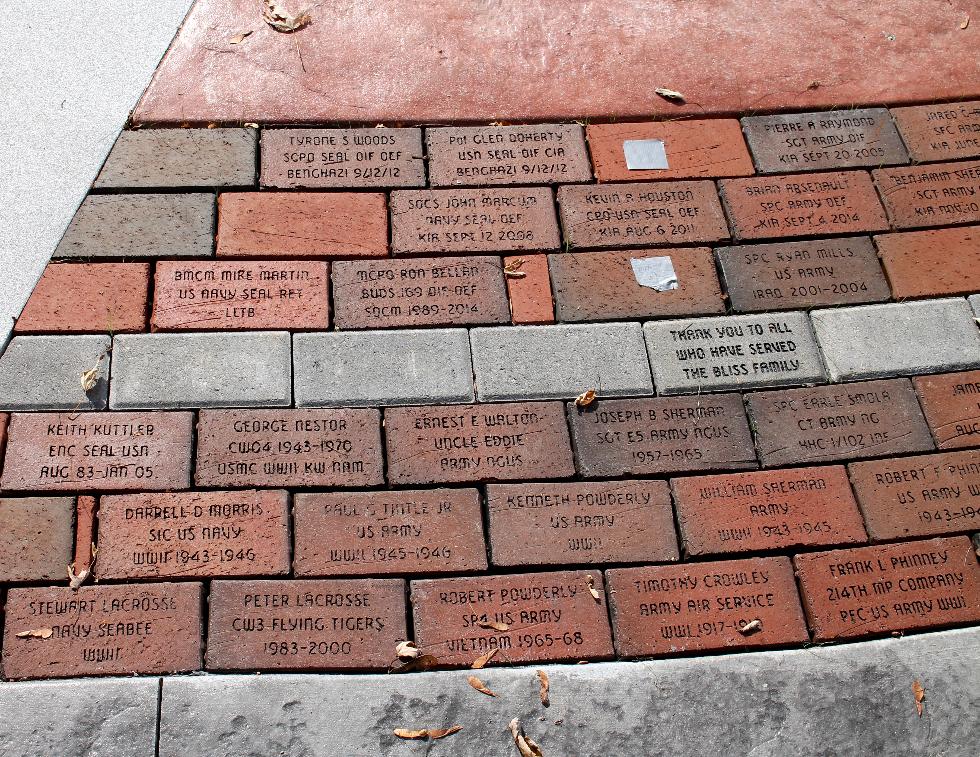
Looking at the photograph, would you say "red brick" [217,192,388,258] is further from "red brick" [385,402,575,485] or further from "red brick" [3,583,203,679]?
"red brick" [3,583,203,679]

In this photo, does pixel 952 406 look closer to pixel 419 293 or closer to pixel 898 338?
pixel 898 338

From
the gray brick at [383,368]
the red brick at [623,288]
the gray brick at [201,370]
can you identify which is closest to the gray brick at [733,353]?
the red brick at [623,288]

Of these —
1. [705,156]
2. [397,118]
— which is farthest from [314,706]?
[705,156]

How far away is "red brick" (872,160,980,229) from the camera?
2.71 meters

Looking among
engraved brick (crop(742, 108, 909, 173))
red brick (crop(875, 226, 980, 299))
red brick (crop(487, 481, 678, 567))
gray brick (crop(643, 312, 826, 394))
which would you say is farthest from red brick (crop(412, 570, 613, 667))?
engraved brick (crop(742, 108, 909, 173))

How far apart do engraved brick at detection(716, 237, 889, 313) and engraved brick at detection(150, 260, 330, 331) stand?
1185 millimetres

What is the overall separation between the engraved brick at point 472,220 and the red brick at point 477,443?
19.9 inches

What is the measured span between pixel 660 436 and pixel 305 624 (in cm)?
102

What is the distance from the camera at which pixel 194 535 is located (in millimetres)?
2207

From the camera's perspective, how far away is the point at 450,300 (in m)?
2.50

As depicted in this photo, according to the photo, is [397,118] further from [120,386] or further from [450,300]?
[120,386]

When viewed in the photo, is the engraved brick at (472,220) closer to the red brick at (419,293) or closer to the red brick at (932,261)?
the red brick at (419,293)

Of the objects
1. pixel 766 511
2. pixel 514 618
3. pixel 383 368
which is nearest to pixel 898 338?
pixel 766 511

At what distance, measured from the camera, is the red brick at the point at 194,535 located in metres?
2.18
